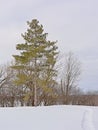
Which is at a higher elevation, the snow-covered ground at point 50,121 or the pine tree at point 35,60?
the pine tree at point 35,60

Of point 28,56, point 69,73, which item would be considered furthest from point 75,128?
point 69,73

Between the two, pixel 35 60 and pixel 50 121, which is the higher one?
pixel 35 60

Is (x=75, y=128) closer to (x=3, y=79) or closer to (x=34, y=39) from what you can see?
(x=34, y=39)

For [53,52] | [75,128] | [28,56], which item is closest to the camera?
[75,128]

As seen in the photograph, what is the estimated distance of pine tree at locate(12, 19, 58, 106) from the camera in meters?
40.8

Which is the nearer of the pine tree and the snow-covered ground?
the snow-covered ground

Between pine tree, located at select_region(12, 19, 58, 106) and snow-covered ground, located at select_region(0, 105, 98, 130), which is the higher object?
pine tree, located at select_region(12, 19, 58, 106)

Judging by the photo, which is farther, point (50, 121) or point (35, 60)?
point (35, 60)

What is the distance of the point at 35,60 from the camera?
41156 millimetres

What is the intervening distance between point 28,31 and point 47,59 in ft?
14.9

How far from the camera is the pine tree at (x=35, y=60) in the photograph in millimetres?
40781

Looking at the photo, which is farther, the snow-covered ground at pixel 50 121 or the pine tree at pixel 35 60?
the pine tree at pixel 35 60

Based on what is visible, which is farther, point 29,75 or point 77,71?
point 77,71

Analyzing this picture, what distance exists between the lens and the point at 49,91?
42.1m
